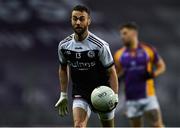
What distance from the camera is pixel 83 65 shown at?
952 centimetres

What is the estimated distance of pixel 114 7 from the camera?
628 inches

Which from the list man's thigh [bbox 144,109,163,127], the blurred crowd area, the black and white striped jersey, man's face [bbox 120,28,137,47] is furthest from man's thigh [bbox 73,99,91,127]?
the blurred crowd area

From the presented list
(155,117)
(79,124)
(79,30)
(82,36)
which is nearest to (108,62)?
(82,36)

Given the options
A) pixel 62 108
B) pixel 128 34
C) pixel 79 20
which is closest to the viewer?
pixel 79 20

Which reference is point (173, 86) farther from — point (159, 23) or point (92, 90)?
point (92, 90)

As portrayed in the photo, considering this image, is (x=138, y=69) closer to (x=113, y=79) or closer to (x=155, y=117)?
(x=155, y=117)

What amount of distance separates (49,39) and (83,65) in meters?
6.43

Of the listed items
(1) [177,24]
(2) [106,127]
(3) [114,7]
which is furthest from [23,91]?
(2) [106,127]

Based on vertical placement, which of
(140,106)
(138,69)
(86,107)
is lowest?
(140,106)

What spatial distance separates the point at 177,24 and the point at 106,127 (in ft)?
21.0

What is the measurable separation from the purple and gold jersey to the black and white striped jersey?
3764mm

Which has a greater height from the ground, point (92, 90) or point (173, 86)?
point (92, 90)

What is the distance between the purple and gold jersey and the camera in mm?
13438

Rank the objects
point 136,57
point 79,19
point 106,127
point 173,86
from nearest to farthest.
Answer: point 79,19 < point 106,127 < point 136,57 < point 173,86
